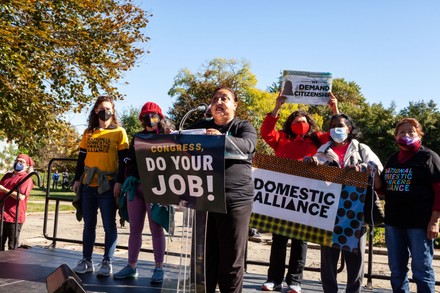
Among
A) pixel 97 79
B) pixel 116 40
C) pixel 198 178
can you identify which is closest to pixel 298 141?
pixel 198 178

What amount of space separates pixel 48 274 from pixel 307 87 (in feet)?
11.7

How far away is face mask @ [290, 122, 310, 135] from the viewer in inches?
202

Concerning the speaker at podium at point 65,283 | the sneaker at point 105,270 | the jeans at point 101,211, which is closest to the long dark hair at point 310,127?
the jeans at point 101,211

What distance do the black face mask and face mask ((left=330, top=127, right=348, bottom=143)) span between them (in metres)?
1.79

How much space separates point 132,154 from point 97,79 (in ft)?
35.7

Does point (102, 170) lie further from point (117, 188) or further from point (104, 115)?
point (104, 115)

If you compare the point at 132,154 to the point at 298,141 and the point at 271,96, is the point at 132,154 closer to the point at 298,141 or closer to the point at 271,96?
the point at 298,141

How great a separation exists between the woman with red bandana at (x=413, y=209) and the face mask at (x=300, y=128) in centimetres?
97

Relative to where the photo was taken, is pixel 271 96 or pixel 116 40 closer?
pixel 116 40

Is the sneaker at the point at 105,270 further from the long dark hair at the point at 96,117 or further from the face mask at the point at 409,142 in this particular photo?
the face mask at the point at 409,142

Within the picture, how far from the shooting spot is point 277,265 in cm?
511

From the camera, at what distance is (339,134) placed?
4473 mm

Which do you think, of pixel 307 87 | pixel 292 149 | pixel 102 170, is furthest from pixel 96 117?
pixel 307 87

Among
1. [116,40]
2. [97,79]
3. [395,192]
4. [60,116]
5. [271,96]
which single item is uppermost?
[271,96]
